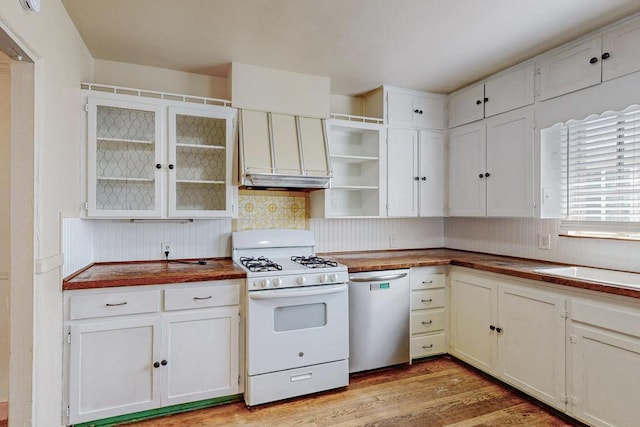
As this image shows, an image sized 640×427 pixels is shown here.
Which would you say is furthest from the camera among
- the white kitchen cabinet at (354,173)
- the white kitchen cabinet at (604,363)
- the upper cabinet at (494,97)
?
the white kitchen cabinet at (354,173)

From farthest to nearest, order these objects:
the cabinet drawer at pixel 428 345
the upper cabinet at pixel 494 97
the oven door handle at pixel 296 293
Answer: the cabinet drawer at pixel 428 345, the upper cabinet at pixel 494 97, the oven door handle at pixel 296 293

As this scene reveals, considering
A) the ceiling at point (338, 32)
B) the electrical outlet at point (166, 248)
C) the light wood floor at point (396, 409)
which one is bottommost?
the light wood floor at point (396, 409)

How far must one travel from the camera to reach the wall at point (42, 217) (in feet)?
5.18

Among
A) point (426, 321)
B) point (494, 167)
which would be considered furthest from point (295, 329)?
point (494, 167)

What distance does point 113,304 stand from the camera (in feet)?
6.75

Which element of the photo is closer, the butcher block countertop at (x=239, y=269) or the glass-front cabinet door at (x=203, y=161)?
the butcher block countertop at (x=239, y=269)

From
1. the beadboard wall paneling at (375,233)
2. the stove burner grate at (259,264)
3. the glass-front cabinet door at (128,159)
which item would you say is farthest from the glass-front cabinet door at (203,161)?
the beadboard wall paneling at (375,233)

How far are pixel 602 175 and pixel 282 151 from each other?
89.4 inches

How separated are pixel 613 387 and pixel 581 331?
0.30 m

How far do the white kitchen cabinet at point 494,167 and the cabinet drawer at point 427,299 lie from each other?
0.80 meters

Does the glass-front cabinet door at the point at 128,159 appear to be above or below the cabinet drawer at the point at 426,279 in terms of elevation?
above

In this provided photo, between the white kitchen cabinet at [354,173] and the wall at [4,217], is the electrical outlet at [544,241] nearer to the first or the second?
the white kitchen cabinet at [354,173]

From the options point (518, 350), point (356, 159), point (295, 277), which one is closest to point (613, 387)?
point (518, 350)

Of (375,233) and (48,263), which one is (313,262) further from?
(48,263)
